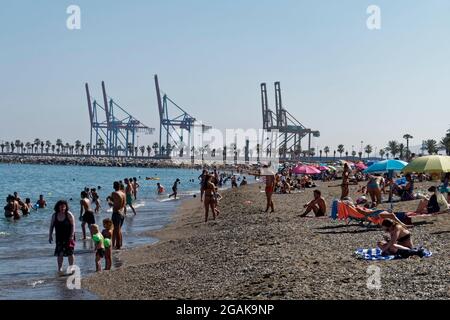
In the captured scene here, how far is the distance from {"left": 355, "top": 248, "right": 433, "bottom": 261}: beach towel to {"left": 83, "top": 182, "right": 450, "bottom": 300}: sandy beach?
0.14m

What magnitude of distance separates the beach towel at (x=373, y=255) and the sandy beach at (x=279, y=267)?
14 centimetres

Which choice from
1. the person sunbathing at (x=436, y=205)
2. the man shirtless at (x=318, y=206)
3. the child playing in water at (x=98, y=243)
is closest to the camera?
the child playing in water at (x=98, y=243)

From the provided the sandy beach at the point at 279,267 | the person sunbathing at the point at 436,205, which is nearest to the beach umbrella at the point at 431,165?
the person sunbathing at the point at 436,205

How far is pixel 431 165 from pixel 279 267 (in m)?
7.78

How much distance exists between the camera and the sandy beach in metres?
7.77

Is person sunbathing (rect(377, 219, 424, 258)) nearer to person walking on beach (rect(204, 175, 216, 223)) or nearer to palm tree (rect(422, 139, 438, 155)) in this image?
person walking on beach (rect(204, 175, 216, 223))

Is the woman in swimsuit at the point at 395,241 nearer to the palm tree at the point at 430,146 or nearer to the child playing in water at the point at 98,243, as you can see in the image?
the child playing in water at the point at 98,243

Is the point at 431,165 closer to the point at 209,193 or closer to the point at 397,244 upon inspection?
the point at 397,244

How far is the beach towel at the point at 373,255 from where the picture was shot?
9586 millimetres

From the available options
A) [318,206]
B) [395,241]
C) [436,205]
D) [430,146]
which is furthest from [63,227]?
[430,146]

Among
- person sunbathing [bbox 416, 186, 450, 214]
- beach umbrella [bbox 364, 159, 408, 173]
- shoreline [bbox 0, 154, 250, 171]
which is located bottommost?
shoreline [bbox 0, 154, 250, 171]

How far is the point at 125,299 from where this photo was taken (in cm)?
881

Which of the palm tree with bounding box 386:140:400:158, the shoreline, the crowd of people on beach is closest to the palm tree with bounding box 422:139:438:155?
the palm tree with bounding box 386:140:400:158
